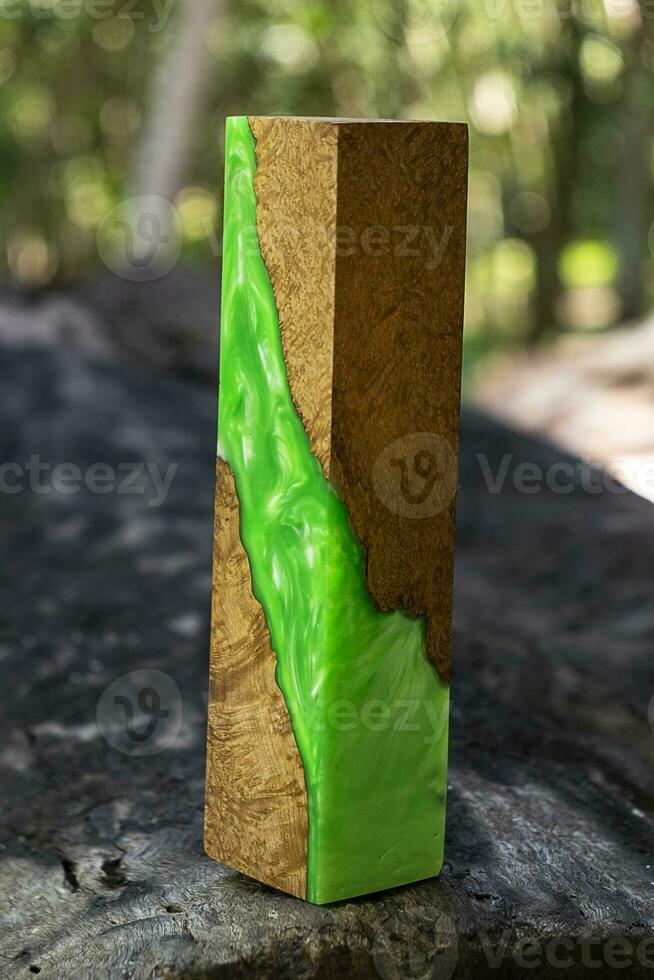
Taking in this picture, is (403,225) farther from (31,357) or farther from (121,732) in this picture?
(31,357)

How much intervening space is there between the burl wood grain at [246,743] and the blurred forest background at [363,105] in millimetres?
7424

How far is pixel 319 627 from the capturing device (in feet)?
6.82

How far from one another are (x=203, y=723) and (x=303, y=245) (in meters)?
1.62

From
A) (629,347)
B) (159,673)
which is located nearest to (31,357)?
(159,673)

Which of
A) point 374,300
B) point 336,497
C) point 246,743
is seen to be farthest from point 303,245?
point 246,743

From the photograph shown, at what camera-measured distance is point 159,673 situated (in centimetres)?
356

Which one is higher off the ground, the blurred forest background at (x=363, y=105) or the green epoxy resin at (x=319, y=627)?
the blurred forest background at (x=363, y=105)

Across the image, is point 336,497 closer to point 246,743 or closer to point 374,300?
point 374,300

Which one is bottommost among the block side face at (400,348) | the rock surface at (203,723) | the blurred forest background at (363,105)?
the rock surface at (203,723)

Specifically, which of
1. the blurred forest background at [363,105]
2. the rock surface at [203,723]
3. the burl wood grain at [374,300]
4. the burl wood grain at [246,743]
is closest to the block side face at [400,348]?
the burl wood grain at [374,300]

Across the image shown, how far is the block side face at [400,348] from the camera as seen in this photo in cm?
197

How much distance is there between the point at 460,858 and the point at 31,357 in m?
3.95

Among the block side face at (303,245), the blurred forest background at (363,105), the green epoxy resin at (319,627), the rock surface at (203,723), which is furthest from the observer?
the blurred forest background at (363,105)

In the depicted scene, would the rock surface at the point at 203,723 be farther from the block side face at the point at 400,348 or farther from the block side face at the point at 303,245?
the block side face at the point at 303,245
